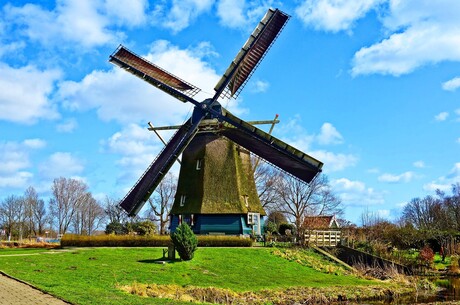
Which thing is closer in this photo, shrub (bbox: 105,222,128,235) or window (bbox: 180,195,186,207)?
window (bbox: 180,195,186,207)

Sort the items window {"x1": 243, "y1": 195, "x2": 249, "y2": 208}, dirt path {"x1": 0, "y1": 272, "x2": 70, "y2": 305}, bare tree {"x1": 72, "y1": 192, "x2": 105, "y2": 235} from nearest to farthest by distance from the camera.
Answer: dirt path {"x1": 0, "y1": 272, "x2": 70, "y2": 305}, window {"x1": 243, "y1": 195, "x2": 249, "y2": 208}, bare tree {"x1": 72, "y1": 192, "x2": 105, "y2": 235}

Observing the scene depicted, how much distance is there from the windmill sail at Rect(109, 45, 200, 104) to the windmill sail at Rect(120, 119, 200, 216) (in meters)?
Result: 2.25

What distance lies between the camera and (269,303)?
62.1ft

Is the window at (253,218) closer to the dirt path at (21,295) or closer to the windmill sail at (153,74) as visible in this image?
the windmill sail at (153,74)

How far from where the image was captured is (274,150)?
31.0 m

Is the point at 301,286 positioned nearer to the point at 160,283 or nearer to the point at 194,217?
the point at 160,283

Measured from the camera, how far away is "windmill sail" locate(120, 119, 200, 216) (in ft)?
103

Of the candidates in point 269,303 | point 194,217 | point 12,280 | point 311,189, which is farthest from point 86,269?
point 311,189

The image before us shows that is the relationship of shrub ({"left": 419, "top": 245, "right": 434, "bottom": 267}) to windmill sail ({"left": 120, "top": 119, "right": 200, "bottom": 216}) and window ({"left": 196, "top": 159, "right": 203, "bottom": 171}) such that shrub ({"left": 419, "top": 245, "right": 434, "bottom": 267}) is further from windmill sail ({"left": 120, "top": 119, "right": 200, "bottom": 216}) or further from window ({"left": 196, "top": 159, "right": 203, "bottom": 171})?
windmill sail ({"left": 120, "top": 119, "right": 200, "bottom": 216})

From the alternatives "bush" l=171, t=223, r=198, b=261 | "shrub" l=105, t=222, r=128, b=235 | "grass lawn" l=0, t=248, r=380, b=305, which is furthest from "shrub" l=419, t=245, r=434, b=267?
"shrub" l=105, t=222, r=128, b=235

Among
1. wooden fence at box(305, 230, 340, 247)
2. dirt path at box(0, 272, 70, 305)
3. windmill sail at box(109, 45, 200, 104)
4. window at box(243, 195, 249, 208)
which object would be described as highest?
windmill sail at box(109, 45, 200, 104)

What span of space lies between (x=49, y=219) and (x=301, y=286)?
69132mm

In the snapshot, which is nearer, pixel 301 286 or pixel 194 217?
pixel 301 286

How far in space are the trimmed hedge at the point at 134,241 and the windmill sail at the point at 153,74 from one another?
9545 millimetres
